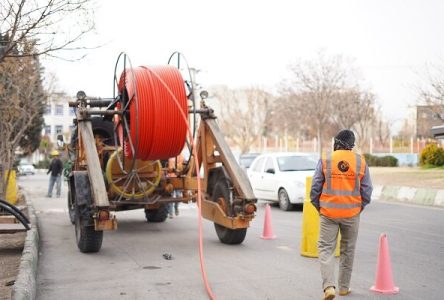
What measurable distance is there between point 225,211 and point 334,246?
3.96 metres

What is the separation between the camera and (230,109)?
71312 mm

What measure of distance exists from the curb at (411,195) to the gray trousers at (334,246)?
12367 millimetres

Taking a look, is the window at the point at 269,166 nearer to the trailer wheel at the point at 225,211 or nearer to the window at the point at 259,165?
the window at the point at 259,165

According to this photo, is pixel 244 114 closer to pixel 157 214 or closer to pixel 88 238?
pixel 157 214

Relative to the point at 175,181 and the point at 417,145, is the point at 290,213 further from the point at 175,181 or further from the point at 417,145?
the point at 417,145

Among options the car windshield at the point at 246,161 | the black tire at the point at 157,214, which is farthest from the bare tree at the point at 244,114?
the black tire at the point at 157,214

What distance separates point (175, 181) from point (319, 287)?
528cm

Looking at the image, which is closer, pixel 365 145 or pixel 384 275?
pixel 384 275

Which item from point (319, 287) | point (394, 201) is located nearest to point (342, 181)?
point (319, 287)

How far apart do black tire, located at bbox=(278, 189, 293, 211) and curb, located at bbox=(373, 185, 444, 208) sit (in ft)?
15.5

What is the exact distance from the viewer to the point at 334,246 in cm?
689

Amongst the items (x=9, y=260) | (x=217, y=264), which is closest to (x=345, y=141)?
(x=217, y=264)

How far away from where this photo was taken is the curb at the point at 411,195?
18.9 m

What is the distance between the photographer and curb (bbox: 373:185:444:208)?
18859 mm
